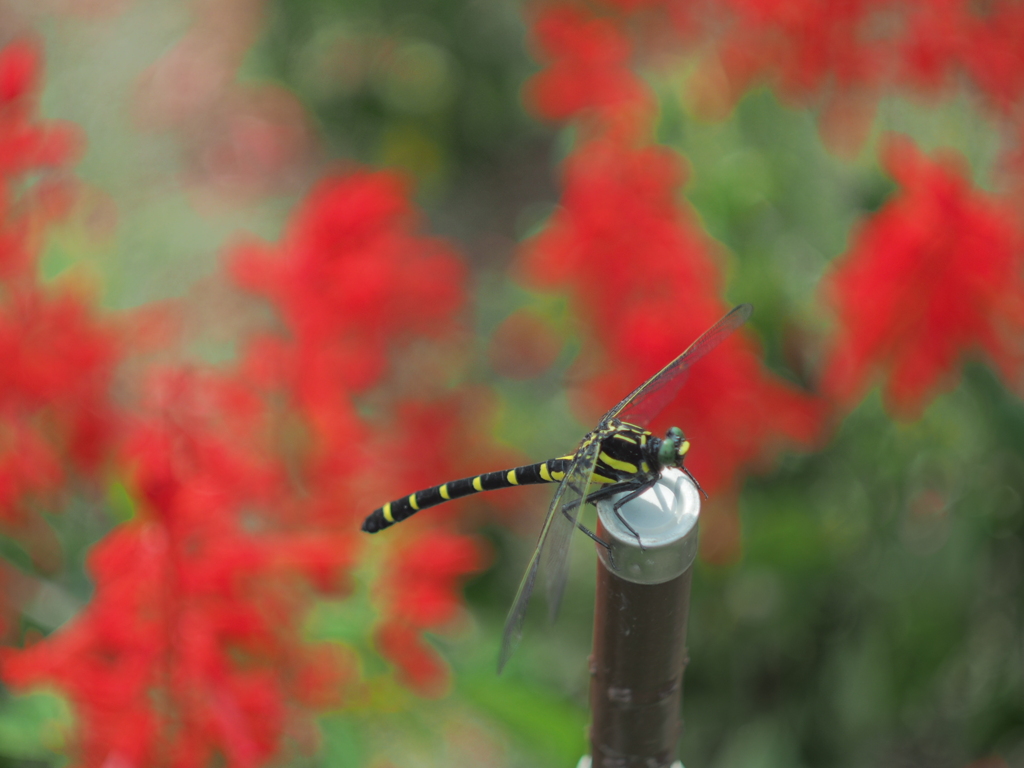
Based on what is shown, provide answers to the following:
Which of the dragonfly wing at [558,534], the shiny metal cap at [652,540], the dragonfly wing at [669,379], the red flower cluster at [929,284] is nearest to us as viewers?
the shiny metal cap at [652,540]

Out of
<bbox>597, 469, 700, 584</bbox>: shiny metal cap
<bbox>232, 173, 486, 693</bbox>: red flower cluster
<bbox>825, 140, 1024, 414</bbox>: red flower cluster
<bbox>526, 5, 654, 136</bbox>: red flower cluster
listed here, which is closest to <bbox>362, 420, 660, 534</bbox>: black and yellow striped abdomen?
<bbox>597, 469, 700, 584</bbox>: shiny metal cap

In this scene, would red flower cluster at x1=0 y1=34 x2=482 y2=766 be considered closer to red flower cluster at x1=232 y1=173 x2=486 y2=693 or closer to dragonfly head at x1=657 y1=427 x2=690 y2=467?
red flower cluster at x1=232 y1=173 x2=486 y2=693

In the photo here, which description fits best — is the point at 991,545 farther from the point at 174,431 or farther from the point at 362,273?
the point at 174,431

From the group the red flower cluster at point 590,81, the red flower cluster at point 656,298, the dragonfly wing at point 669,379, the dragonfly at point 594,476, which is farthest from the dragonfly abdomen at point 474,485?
the red flower cluster at point 590,81

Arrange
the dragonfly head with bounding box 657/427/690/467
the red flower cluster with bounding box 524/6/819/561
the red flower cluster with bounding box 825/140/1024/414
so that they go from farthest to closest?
the red flower cluster with bounding box 524/6/819/561 < the red flower cluster with bounding box 825/140/1024/414 < the dragonfly head with bounding box 657/427/690/467

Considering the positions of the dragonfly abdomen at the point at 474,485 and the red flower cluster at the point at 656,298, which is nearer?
the dragonfly abdomen at the point at 474,485

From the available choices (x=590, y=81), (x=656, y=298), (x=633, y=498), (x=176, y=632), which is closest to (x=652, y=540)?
(x=633, y=498)

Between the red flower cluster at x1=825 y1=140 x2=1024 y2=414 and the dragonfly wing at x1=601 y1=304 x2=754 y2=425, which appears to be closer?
the dragonfly wing at x1=601 y1=304 x2=754 y2=425

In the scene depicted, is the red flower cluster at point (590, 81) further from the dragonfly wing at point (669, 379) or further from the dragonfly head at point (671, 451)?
the dragonfly head at point (671, 451)
